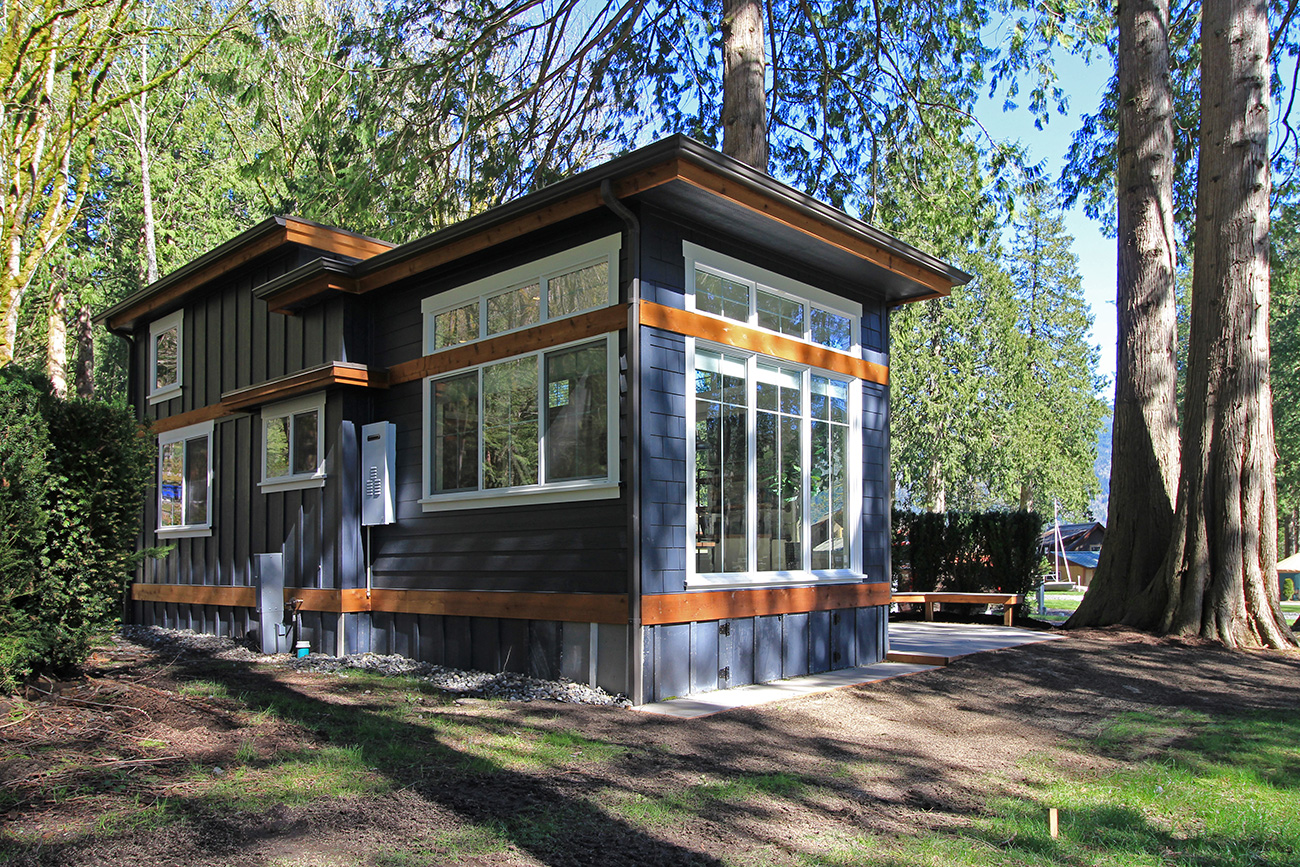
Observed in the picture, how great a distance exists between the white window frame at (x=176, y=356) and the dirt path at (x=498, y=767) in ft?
17.8

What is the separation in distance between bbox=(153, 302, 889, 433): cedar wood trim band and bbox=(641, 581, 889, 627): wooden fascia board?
1913 mm

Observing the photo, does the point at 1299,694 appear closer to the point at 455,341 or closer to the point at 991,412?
the point at 455,341

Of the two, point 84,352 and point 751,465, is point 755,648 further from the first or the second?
point 84,352

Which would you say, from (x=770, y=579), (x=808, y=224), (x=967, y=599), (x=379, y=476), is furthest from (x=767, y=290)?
(x=967, y=599)

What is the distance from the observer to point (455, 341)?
8.16m

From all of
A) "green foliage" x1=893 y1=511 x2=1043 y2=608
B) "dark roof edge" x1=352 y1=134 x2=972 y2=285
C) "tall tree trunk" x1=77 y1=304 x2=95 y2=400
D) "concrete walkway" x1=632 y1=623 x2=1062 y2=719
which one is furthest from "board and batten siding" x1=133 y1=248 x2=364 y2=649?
"tall tree trunk" x1=77 y1=304 x2=95 y2=400

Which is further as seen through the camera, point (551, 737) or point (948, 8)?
point (948, 8)

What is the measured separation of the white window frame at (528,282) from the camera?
675cm

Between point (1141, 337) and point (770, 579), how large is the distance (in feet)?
19.3

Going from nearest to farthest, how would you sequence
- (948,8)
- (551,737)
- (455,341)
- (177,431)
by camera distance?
1. (551,737)
2. (455,341)
3. (177,431)
4. (948,8)

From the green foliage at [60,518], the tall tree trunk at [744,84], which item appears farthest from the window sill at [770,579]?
the tall tree trunk at [744,84]

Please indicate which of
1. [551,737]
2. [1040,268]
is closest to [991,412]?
[1040,268]

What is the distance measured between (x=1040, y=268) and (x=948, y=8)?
2698 cm

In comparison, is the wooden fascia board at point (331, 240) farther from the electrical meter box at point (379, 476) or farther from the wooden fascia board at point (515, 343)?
the electrical meter box at point (379, 476)
